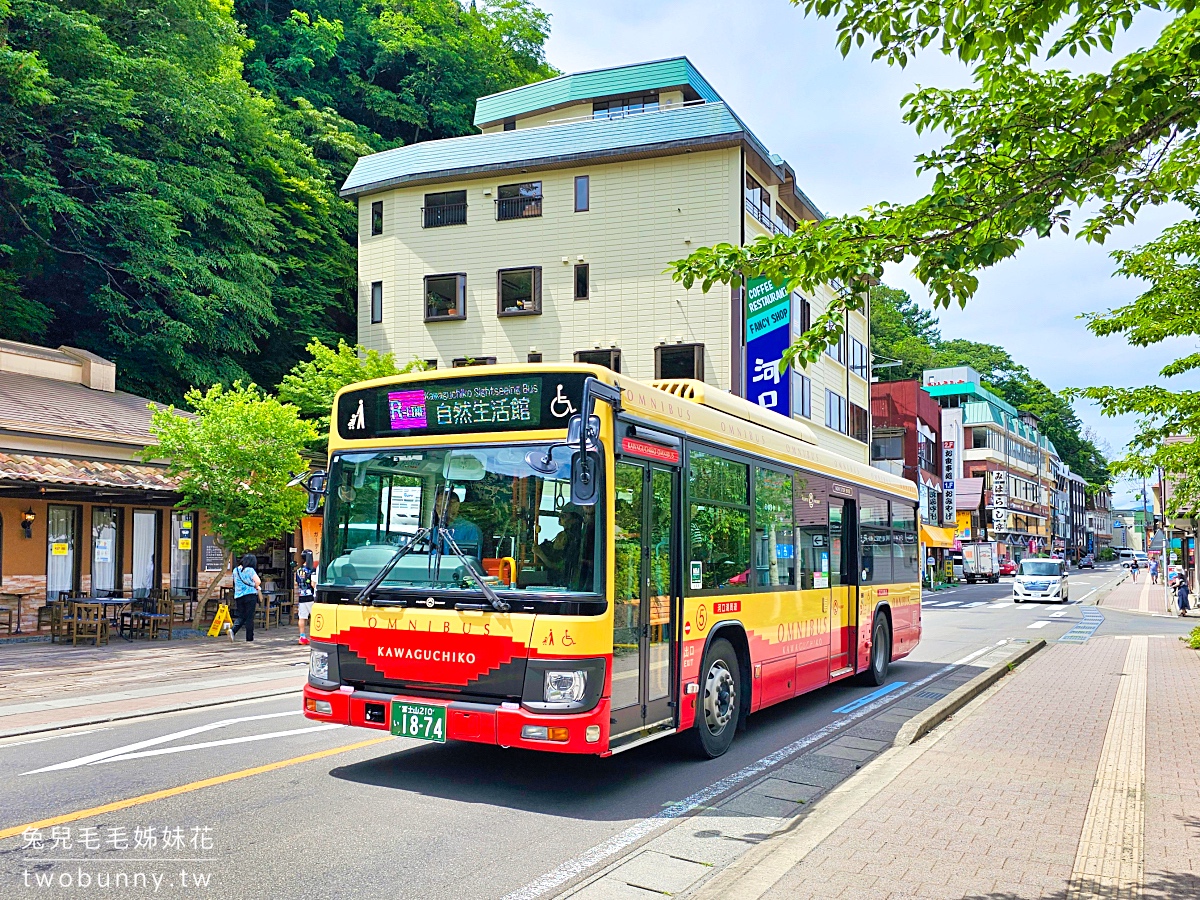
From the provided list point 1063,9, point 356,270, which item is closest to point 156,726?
point 1063,9

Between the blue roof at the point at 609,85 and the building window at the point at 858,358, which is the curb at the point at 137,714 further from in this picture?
the building window at the point at 858,358

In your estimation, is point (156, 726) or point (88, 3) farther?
point (88, 3)

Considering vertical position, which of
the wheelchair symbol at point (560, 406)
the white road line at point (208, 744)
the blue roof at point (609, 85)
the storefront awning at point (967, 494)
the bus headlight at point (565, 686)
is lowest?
the white road line at point (208, 744)

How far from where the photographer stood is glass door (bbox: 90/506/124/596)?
73.1 ft

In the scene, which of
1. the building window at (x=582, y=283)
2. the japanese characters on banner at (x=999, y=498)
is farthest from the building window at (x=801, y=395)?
the japanese characters on banner at (x=999, y=498)

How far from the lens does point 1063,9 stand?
5234 millimetres

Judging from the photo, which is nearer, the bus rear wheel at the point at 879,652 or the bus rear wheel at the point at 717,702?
the bus rear wheel at the point at 717,702

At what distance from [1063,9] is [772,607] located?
6259mm

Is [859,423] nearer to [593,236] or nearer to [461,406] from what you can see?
[593,236]

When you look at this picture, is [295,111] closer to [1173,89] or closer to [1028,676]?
[1028,676]

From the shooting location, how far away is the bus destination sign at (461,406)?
740cm

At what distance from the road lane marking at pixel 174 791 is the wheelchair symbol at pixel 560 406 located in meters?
3.73

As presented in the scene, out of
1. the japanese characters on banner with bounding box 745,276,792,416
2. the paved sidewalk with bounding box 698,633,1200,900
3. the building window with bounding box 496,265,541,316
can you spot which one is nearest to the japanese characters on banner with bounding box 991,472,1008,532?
the japanese characters on banner with bounding box 745,276,792,416

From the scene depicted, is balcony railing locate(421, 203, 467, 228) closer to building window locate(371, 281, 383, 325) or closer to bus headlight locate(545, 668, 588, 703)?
building window locate(371, 281, 383, 325)
